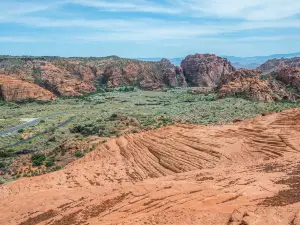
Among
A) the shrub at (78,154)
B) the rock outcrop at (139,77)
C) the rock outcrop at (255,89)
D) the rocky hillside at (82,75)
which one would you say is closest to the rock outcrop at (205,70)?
the rock outcrop at (139,77)

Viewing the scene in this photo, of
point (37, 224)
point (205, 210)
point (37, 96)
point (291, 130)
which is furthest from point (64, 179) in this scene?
point (37, 96)

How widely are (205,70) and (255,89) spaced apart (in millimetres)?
59516

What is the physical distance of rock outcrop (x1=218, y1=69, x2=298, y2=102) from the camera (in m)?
63.6

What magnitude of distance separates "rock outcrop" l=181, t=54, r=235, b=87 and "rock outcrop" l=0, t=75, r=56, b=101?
5909 centimetres

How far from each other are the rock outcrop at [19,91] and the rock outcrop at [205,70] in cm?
5909

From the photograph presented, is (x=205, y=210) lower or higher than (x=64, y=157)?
higher

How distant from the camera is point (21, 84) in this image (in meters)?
86.7

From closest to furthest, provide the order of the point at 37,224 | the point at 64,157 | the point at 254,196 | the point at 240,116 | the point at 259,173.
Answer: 1. the point at 254,196
2. the point at 37,224
3. the point at 259,173
4. the point at 64,157
5. the point at 240,116

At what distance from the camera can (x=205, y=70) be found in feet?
406

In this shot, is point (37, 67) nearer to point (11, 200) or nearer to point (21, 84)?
Result: point (21, 84)

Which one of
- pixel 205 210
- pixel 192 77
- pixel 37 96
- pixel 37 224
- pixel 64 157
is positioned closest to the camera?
pixel 205 210

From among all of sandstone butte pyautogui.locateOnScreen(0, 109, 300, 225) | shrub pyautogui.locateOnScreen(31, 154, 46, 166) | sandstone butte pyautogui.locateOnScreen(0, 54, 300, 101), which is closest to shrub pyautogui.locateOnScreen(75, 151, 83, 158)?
shrub pyautogui.locateOnScreen(31, 154, 46, 166)

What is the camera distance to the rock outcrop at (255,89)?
209 ft

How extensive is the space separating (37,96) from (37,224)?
257 ft
